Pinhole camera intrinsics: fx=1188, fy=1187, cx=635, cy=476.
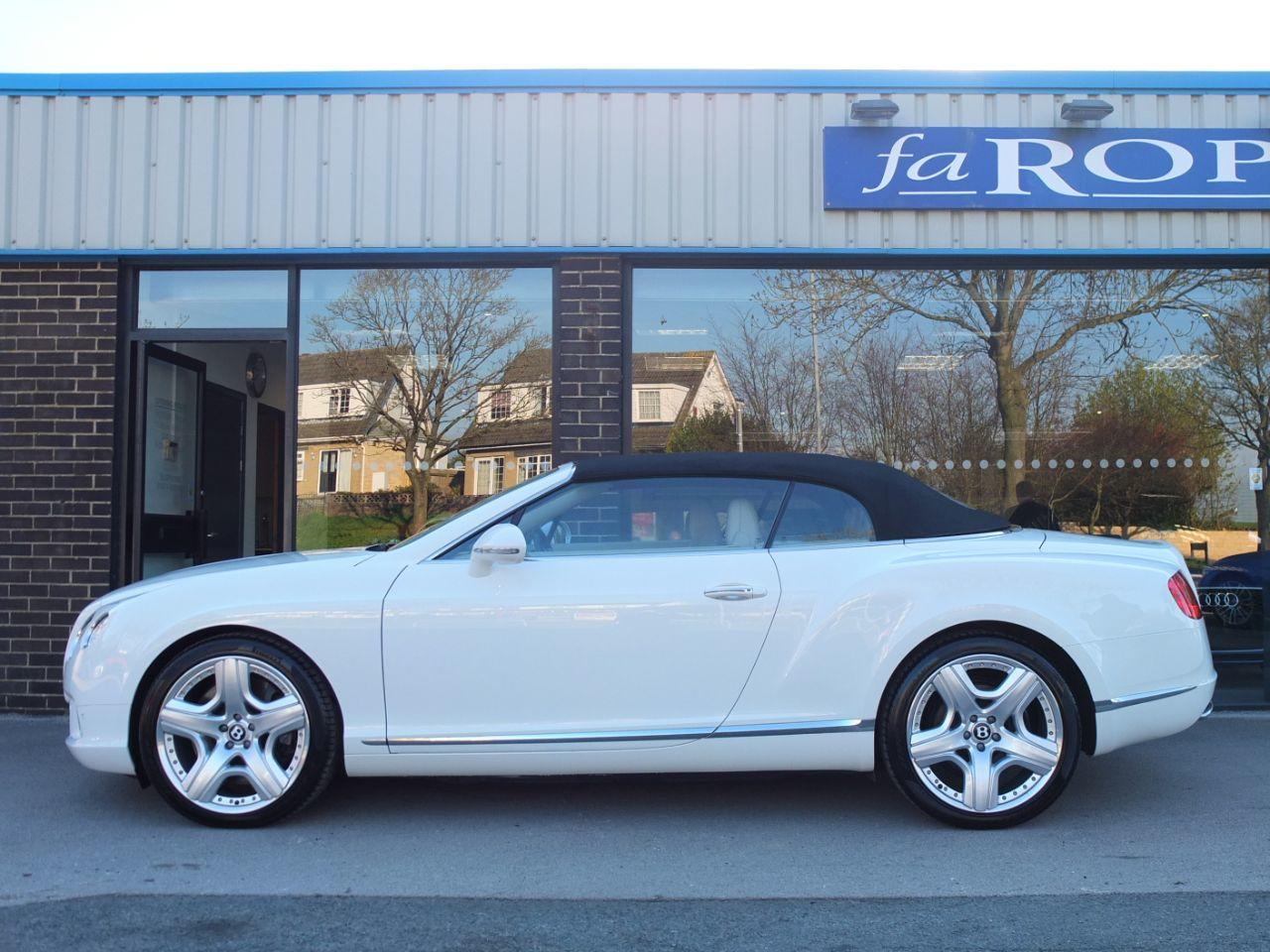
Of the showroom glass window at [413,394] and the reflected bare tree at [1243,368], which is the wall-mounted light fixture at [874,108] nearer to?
the showroom glass window at [413,394]

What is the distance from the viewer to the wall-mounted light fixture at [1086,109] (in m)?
7.51

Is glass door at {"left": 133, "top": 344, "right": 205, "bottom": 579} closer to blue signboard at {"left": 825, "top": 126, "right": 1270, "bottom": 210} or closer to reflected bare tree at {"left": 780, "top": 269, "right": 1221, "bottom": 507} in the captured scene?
reflected bare tree at {"left": 780, "top": 269, "right": 1221, "bottom": 507}

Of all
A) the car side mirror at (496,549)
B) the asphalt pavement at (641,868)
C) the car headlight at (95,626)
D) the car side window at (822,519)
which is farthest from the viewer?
the car side window at (822,519)

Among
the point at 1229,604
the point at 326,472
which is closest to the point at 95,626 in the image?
the point at 326,472

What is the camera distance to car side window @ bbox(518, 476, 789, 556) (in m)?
4.75

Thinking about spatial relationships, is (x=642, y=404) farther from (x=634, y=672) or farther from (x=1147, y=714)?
(x=1147, y=714)

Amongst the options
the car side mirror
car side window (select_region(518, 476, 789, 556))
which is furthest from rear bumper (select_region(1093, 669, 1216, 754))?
the car side mirror

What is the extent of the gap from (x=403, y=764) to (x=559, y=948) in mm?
1297

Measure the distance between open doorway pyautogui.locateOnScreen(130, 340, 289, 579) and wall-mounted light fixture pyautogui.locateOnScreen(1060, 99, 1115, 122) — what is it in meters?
Answer: 5.56

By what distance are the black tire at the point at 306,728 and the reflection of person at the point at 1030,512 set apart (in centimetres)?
484

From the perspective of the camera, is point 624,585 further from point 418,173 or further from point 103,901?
point 418,173

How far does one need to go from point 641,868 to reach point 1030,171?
5.46m

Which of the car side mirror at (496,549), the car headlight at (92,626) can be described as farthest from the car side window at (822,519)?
the car headlight at (92,626)

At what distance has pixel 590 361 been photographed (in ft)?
25.3
